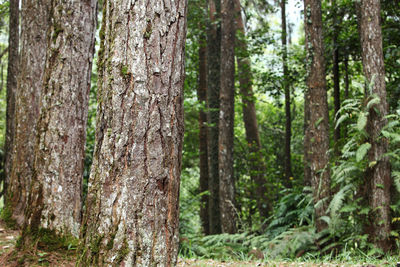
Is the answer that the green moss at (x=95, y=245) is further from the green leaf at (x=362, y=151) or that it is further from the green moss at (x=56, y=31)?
the green leaf at (x=362, y=151)

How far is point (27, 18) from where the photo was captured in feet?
22.8

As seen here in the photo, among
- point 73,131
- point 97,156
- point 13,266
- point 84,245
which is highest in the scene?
point 73,131

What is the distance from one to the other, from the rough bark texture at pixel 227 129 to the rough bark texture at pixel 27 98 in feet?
15.4

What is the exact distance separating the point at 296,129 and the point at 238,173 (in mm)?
4496

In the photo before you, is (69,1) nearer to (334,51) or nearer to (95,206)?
(95,206)

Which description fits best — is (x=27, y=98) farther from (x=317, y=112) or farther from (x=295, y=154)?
(x=295, y=154)

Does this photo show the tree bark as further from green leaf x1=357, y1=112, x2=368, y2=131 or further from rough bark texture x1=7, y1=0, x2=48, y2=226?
green leaf x1=357, y1=112, x2=368, y2=131

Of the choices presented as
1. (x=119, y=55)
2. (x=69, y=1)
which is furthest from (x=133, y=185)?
(x=69, y=1)

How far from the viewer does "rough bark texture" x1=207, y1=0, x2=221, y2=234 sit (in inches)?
429

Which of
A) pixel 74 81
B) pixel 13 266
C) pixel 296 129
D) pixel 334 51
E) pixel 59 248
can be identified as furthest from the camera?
pixel 296 129

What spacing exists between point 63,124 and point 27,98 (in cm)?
255

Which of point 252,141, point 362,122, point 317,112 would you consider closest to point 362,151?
point 362,122

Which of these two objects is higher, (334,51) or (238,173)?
(334,51)

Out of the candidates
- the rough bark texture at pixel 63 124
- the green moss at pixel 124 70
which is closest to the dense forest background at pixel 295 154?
the rough bark texture at pixel 63 124
